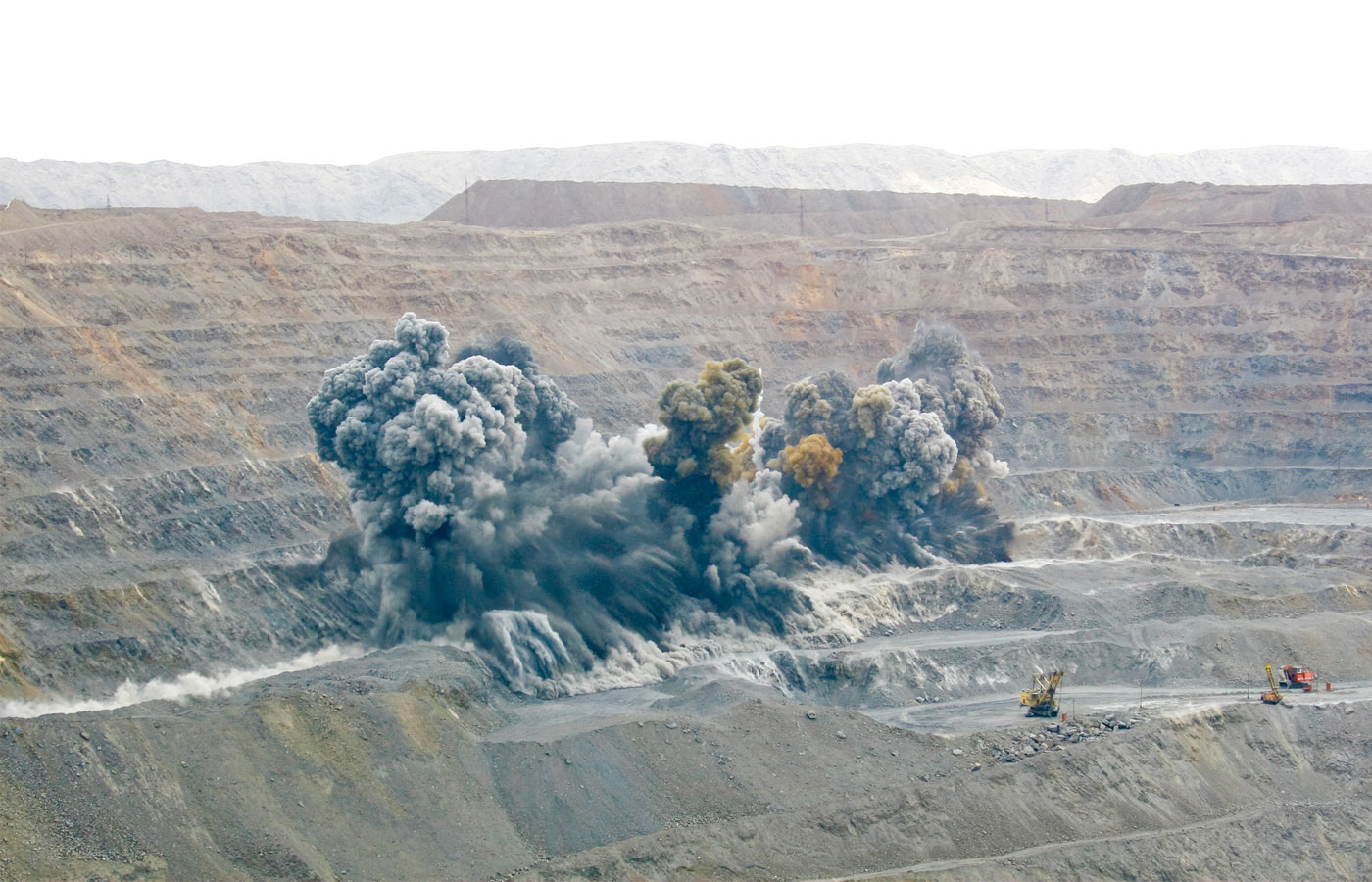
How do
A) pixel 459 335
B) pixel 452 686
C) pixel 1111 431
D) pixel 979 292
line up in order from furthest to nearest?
pixel 979 292
pixel 1111 431
pixel 459 335
pixel 452 686

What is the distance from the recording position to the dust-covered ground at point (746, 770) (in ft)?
183

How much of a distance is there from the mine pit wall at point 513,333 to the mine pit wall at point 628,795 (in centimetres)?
1472

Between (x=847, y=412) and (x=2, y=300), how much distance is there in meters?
48.9

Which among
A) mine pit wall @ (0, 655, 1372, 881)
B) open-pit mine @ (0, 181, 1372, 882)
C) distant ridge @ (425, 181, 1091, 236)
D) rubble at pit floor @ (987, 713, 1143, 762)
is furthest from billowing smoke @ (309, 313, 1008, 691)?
distant ridge @ (425, 181, 1091, 236)

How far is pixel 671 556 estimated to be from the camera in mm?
92500

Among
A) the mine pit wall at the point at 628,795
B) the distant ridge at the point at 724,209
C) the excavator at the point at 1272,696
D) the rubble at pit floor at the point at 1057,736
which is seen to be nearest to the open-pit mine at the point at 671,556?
the mine pit wall at the point at 628,795

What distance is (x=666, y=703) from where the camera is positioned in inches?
2955

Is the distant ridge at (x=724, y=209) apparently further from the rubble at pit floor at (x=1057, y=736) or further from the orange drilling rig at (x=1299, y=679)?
the rubble at pit floor at (x=1057, y=736)

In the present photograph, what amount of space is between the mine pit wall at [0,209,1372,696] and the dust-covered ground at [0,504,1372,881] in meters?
12.3

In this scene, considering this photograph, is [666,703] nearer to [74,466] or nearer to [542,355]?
Result: [74,466]

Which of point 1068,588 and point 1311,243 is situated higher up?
point 1311,243

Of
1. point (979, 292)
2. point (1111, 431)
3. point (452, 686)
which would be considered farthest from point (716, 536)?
point (979, 292)

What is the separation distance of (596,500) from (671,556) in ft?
16.0

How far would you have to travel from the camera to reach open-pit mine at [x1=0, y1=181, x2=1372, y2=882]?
6112 centimetres
